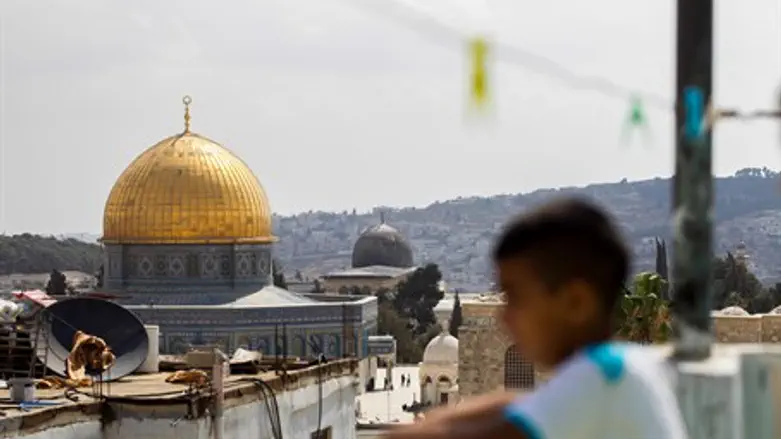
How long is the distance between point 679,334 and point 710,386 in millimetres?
154

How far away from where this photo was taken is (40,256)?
5871 inches

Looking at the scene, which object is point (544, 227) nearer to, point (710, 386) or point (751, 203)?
point (710, 386)

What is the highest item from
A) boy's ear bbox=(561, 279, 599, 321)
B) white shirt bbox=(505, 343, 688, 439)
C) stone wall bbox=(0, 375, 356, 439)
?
boy's ear bbox=(561, 279, 599, 321)

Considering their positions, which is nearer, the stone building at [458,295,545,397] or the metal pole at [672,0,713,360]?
the metal pole at [672,0,713,360]

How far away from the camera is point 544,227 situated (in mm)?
3059

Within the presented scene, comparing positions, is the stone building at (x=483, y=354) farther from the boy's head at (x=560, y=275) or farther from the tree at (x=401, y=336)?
the boy's head at (x=560, y=275)

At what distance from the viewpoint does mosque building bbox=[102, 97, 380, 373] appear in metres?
47.2

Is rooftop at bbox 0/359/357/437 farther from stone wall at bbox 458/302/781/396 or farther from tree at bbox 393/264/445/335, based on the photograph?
tree at bbox 393/264/445/335

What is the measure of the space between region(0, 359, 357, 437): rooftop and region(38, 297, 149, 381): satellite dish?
0.22 m

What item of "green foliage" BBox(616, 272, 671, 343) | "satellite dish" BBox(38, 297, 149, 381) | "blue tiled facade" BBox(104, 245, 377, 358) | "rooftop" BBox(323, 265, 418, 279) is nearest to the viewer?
"satellite dish" BBox(38, 297, 149, 381)

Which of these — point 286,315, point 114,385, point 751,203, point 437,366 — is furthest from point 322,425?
point 751,203

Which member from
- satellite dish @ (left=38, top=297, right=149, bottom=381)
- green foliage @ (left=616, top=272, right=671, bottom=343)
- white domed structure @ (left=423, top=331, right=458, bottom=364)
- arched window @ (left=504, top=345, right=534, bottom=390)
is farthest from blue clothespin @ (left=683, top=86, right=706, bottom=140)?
white domed structure @ (left=423, top=331, right=458, bottom=364)

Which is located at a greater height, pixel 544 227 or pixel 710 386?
pixel 544 227

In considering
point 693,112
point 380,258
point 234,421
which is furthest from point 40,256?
point 693,112
